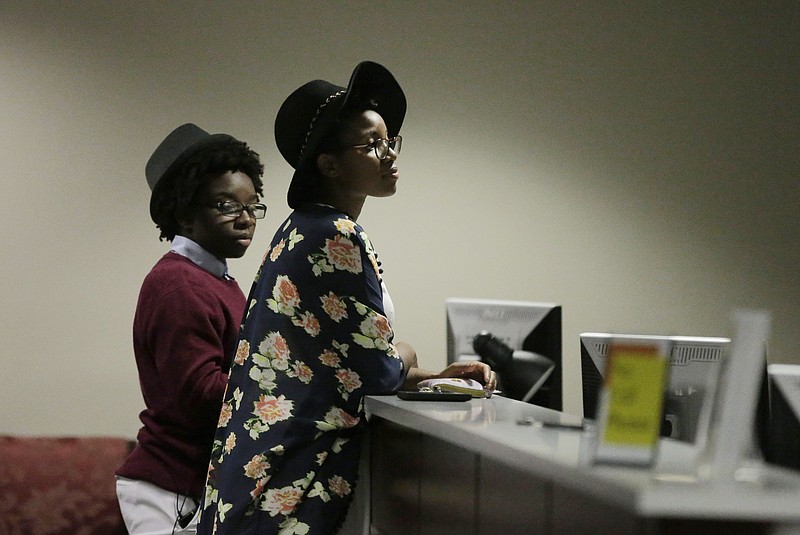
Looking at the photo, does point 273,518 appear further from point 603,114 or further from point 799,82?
point 799,82

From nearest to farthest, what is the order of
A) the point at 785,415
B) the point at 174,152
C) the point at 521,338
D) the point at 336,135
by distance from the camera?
the point at 785,415 < the point at 336,135 < the point at 521,338 < the point at 174,152

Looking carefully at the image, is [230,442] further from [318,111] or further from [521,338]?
[521,338]

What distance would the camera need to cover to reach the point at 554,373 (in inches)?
→ 103

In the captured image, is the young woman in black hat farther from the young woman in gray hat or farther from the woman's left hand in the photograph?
the young woman in gray hat

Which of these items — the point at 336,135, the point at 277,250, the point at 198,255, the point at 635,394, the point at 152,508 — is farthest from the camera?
the point at 198,255

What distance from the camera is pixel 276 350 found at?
1.91 meters

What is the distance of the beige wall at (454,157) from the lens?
350cm

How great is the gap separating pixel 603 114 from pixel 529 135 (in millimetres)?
345

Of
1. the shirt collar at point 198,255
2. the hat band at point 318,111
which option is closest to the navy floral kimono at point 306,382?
the hat band at point 318,111

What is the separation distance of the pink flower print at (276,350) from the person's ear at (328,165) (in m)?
0.38

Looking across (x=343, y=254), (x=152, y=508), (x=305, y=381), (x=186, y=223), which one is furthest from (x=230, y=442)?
(x=186, y=223)

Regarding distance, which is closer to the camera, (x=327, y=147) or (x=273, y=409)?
(x=273, y=409)

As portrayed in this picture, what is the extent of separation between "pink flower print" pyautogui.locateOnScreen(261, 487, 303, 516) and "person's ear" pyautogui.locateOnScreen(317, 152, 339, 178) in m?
0.66

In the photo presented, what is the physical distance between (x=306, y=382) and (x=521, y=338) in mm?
904
